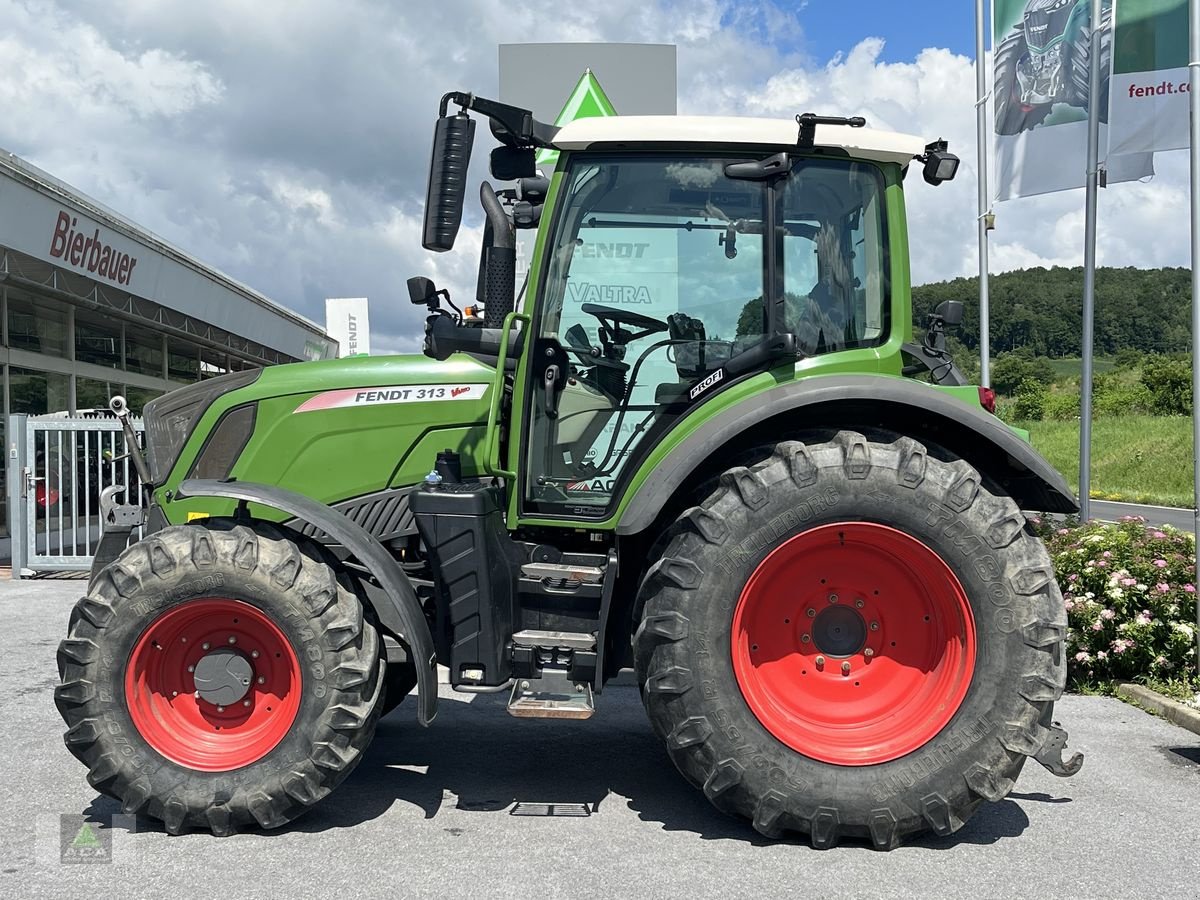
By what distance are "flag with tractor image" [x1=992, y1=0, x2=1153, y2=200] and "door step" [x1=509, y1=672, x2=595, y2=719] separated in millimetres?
7022

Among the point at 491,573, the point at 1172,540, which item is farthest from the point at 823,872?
the point at 1172,540

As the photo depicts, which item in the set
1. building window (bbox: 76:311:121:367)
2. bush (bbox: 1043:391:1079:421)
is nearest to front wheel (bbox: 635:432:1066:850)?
building window (bbox: 76:311:121:367)

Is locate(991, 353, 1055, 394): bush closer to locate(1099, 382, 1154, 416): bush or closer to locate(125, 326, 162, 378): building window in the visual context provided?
locate(1099, 382, 1154, 416): bush

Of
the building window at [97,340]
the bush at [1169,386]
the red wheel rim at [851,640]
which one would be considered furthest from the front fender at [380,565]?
the bush at [1169,386]

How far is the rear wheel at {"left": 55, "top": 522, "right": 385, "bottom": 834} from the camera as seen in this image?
3.71 metres

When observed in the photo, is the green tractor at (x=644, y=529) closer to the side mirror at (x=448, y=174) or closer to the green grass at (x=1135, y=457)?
the side mirror at (x=448, y=174)

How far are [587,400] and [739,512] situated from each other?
2.74ft

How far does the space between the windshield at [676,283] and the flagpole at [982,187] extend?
23.5 ft

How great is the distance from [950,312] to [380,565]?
2732 mm

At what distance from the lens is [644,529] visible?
12.8ft

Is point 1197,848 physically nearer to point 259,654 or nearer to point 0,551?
point 259,654

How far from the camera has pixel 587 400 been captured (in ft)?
13.6

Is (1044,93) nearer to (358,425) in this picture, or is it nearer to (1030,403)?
(358,425)

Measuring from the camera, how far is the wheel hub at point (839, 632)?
3922 mm
